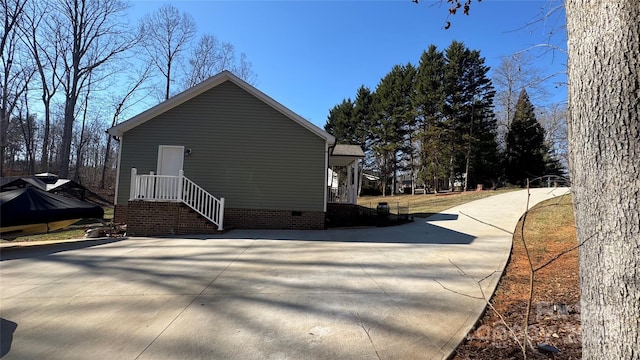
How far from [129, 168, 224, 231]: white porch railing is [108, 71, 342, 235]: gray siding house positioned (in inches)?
25.5

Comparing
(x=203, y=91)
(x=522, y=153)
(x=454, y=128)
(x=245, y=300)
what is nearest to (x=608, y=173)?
(x=245, y=300)

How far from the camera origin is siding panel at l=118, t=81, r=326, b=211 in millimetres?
11617

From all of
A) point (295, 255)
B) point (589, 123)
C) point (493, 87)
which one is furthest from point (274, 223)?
point (493, 87)

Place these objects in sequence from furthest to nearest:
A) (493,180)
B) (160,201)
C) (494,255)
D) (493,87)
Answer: (493,180) → (493,87) → (160,201) → (494,255)

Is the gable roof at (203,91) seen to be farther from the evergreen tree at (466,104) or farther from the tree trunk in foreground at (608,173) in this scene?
the evergreen tree at (466,104)

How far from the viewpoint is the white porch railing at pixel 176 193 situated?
10.1 m

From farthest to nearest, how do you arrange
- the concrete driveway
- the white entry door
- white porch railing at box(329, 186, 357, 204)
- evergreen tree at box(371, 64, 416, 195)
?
evergreen tree at box(371, 64, 416, 195) < white porch railing at box(329, 186, 357, 204) < the white entry door < the concrete driveway

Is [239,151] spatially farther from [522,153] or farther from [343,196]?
[522,153]

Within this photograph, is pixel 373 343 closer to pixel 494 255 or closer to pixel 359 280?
pixel 359 280

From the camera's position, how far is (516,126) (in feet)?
96.0

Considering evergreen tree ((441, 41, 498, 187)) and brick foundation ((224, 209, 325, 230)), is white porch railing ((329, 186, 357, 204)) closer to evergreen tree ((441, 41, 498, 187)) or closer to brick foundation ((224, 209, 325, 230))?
brick foundation ((224, 209, 325, 230))

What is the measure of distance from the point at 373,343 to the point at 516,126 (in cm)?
3209

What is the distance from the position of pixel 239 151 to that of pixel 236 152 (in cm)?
12

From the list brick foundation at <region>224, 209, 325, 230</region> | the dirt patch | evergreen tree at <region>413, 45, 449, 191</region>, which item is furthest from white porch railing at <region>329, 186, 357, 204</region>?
evergreen tree at <region>413, 45, 449, 191</region>
